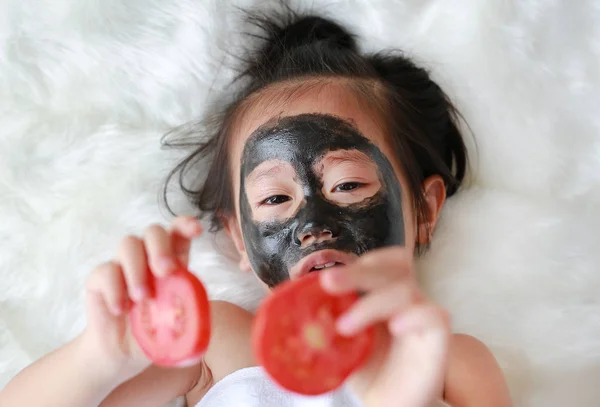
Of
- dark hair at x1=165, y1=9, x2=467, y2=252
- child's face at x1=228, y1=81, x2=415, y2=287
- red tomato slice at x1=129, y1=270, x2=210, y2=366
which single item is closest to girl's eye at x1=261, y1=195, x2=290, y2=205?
child's face at x1=228, y1=81, x2=415, y2=287

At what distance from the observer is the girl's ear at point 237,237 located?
39.8 inches

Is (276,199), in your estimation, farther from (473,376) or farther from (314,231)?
(473,376)

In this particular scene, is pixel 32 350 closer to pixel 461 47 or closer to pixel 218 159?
pixel 218 159

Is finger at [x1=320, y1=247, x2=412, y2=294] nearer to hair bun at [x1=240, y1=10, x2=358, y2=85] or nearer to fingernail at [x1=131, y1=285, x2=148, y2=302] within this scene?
fingernail at [x1=131, y1=285, x2=148, y2=302]

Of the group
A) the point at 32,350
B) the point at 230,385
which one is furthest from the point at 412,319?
the point at 32,350

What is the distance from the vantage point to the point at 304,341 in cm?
57

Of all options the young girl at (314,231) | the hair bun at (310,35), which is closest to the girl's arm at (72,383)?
the young girl at (314,231)

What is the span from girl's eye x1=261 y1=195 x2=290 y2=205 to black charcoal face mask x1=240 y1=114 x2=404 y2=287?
3 cm

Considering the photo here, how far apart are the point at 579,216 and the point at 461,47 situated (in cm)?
35

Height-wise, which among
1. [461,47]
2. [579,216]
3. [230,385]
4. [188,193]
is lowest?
[230,385]

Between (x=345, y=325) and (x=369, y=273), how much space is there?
54 millimetres

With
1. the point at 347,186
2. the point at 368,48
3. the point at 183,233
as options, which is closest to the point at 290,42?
the point at 368,48

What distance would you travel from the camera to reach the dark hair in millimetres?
989

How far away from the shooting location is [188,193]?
1.08 m
